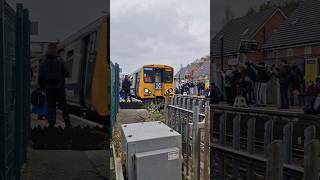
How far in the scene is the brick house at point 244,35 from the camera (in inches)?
100

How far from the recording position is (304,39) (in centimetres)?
238

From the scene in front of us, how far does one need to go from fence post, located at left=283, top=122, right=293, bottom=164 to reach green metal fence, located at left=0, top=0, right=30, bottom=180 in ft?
5.30

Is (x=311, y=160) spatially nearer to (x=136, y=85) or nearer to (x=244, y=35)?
(x=244, y=35)

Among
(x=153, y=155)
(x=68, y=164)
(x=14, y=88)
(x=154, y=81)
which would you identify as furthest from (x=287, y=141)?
(x=154, y=81)

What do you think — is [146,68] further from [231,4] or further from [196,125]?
[231,4]

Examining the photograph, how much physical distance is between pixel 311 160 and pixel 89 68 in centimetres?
144

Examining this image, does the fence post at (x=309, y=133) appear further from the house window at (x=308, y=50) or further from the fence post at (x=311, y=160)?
the house window at (x=308, y=50)

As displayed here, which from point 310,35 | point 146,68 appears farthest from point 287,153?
point 146,68

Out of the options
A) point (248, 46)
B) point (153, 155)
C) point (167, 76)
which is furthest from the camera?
point (167, 76)

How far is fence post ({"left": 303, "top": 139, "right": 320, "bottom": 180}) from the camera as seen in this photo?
7.39 ft

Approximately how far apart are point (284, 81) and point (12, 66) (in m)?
1.78

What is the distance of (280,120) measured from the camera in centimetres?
239

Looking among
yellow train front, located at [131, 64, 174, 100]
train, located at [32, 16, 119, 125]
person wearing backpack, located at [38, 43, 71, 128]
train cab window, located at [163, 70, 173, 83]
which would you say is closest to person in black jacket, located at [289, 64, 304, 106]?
train, located at [32, 16, 119, 125]

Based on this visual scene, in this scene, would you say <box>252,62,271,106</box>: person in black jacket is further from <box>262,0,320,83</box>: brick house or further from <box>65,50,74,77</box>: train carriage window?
<box>65,50,74,77</box>: train carriage window
